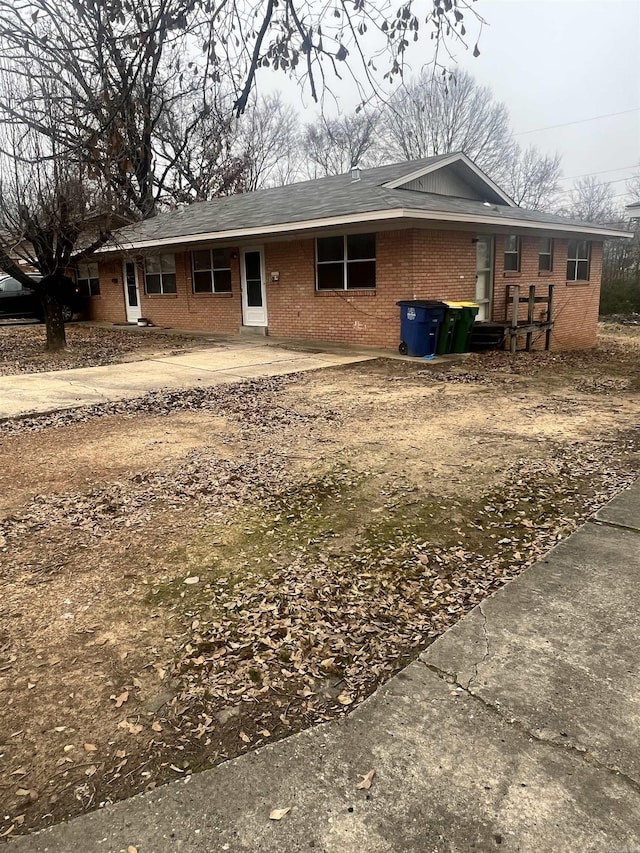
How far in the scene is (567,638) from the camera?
274 cm

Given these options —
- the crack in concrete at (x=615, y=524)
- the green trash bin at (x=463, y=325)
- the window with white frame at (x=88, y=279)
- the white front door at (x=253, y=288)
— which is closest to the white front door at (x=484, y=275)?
the green trash bin at (x=463, y=325)

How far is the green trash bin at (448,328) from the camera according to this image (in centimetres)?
1221

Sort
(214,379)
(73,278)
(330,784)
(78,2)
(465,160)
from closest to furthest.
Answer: (330,784) → (78,2) → (214,379) → (465,160) → (73,278)

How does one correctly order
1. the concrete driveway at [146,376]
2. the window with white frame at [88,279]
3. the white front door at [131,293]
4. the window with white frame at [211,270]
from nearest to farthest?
the concrete driveway at [146,376] < the window with white frame at [211,270] < the white front door at [131,293] < the window with white frame at [88,279]

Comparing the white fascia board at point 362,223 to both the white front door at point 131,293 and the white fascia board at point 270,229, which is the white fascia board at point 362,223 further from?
the white front door at point 131,293

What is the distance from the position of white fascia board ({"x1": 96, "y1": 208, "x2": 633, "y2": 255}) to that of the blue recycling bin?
63.7 inches

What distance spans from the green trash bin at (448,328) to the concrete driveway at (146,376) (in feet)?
4.99

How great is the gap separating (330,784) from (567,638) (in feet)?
4.36

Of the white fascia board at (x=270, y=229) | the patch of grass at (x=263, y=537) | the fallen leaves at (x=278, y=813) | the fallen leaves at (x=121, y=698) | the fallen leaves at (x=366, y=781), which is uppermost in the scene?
the white fascia board at (x=270, y=229)

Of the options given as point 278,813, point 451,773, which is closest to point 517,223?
point 451,773

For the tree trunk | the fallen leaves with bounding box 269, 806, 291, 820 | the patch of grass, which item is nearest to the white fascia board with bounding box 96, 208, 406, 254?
the tree trunk

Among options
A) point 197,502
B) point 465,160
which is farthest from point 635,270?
point 197,502

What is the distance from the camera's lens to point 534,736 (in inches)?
84.7

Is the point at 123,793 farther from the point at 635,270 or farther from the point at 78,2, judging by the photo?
the point at 635,270
